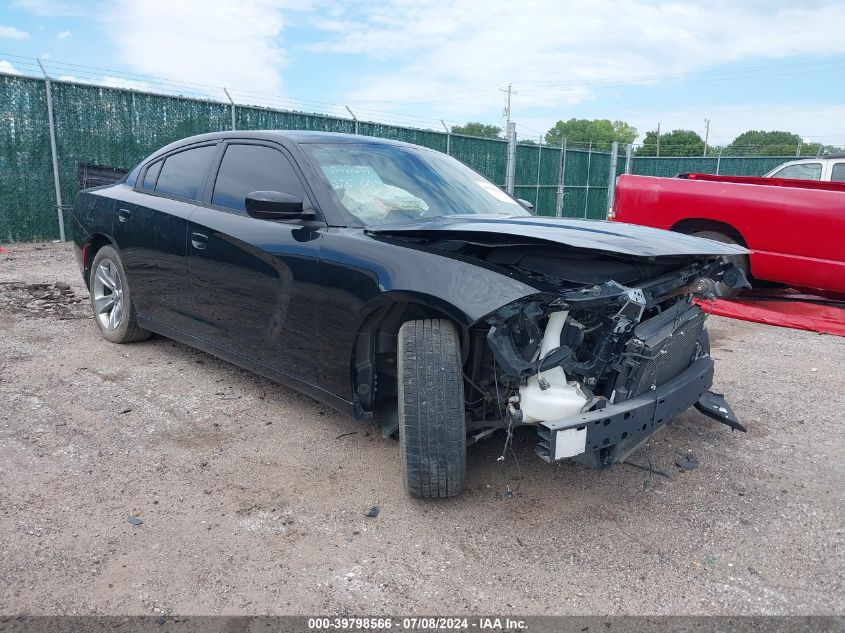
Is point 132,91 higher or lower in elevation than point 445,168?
higher

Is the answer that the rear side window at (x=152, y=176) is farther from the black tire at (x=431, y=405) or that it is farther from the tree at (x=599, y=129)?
the tree at (x=599, y=129)

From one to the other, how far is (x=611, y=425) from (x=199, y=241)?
2582mm

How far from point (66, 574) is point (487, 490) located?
1.69m

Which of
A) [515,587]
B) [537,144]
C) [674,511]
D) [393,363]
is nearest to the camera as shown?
[515,587]

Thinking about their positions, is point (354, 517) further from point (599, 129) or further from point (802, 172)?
point (599, 129)

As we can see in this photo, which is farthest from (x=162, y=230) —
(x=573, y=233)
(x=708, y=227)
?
(x=708, y=227)

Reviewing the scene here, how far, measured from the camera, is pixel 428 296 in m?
2.67

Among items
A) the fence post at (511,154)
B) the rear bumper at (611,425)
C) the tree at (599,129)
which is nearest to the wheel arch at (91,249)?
the rear bumper at (611,425)

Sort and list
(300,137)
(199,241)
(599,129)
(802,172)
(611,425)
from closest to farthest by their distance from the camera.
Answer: (611,425)
(300,137)
(199,241)
(802,172)
(599,129)

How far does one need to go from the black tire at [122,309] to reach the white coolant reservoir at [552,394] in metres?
3.27

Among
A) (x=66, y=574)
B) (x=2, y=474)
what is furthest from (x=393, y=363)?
(x=2, y=474)

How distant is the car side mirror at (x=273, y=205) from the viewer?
3.08m

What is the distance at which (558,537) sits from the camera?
8.67 ft

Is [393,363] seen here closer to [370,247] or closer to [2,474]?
[370,247]
